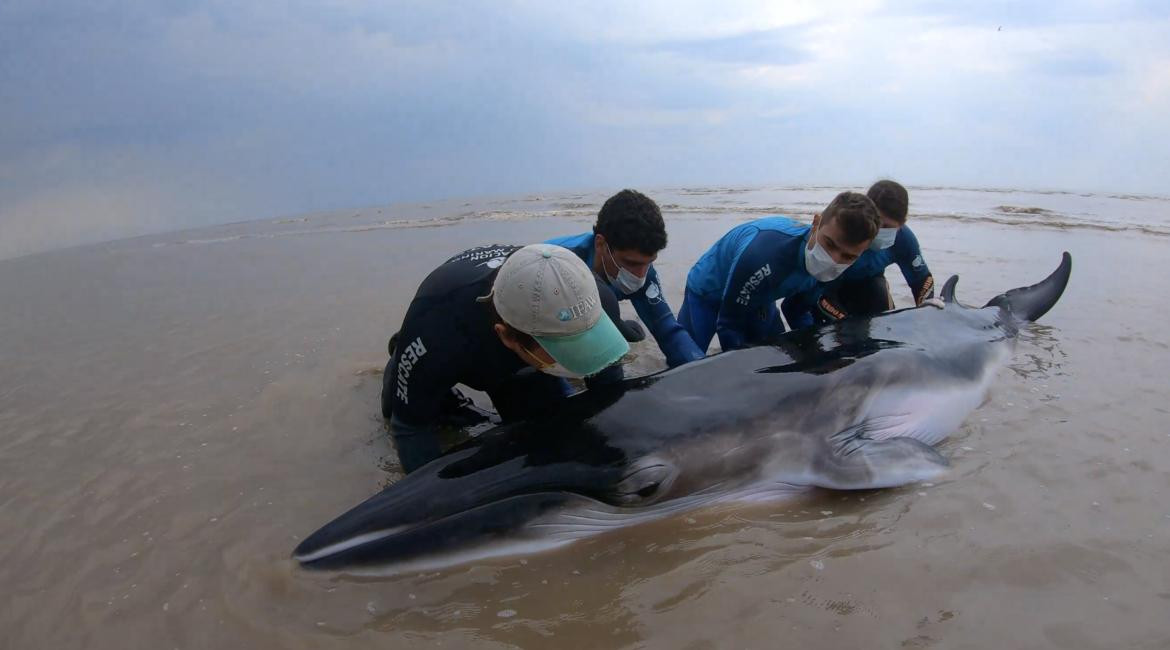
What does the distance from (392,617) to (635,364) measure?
12.3ft

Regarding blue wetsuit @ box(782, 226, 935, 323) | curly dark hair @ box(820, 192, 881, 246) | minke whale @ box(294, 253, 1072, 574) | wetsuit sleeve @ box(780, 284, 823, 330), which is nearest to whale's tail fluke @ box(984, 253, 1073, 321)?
blue wetsuit @ box(782, 226, 935, 323)

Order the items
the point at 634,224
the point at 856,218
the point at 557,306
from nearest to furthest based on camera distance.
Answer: the point at 557,306 < the point at 634,224 < the point at 856,218

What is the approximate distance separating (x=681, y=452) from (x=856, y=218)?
2385 mm

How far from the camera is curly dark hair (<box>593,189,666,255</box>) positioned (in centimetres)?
455

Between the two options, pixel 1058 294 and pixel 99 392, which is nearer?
pixel 99 392

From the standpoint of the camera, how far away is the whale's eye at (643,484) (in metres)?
3.34

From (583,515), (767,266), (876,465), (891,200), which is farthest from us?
(891,200)

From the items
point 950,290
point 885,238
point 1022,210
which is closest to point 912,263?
point 950,290

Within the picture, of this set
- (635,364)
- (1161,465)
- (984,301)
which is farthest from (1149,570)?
(984,301)

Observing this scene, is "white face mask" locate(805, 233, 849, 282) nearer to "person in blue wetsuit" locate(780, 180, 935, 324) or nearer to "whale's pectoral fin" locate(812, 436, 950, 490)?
"person in blue wetsuit" locate(780, 180, 935, 324)

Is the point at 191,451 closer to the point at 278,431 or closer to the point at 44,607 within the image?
the point at 278,431

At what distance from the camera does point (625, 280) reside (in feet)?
15.9

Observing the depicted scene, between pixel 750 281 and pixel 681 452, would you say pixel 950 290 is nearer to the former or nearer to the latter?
pixel 750 281

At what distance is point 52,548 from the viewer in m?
3.36
